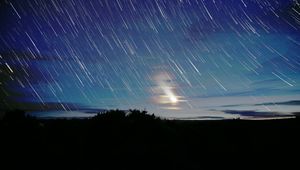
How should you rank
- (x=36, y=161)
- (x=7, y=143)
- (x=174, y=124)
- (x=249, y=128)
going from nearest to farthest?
1. (x=36, y=161)
2. (x=7, y=143)
3. (x=249, y=128)
4. (x=174, y=124)

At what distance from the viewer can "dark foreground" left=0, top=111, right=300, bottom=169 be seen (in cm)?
1528

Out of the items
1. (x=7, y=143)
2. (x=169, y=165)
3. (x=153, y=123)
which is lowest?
(x=169, y=165)

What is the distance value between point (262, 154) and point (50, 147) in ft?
36.8

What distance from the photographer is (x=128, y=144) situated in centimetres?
1762

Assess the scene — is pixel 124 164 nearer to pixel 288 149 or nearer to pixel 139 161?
pixel 139 161

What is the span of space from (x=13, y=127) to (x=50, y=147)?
3624mm

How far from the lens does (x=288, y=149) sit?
17.5 meters

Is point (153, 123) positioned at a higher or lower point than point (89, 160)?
higher

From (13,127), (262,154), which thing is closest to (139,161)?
(262,154)

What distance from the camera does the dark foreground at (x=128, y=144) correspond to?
50.1ft

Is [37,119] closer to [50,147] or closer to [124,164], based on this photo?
[50,147]

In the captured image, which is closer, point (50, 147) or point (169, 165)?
point (169, 165)

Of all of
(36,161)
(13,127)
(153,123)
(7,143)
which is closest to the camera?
(36,161)

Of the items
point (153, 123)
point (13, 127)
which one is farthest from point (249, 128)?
point (13, 127)
